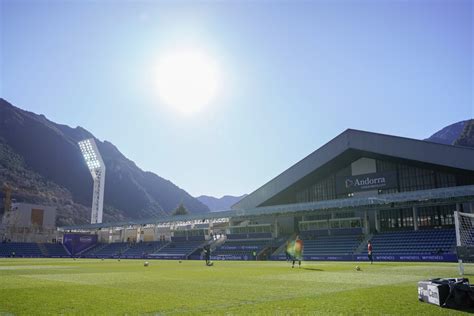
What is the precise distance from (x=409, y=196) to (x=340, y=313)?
43548 mm

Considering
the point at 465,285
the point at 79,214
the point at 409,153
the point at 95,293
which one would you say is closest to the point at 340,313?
the point at 465,285

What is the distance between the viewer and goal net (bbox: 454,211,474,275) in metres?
19.8

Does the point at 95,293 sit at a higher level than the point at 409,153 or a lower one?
lower

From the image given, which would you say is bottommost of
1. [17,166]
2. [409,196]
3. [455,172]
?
[409,196]

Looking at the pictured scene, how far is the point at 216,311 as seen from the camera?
28.1 ft

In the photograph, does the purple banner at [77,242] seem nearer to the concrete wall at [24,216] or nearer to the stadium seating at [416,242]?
the concrete wall at [24,216]

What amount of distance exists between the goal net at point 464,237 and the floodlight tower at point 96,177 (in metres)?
78.7

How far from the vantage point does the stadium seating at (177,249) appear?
6781 centimetres

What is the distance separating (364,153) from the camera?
57.9m

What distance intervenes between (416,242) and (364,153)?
16178 millimetres

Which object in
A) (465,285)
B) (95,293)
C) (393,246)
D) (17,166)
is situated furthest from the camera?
(17,166)

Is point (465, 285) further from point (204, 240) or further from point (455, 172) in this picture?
point (204, 240)

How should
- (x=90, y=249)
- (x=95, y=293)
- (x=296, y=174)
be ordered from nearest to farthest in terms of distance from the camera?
(x=95, y=293)
(x=296, y=174)
(x=90, y=249)

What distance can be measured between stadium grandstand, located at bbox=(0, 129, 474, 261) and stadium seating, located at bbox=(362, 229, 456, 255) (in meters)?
0.11
